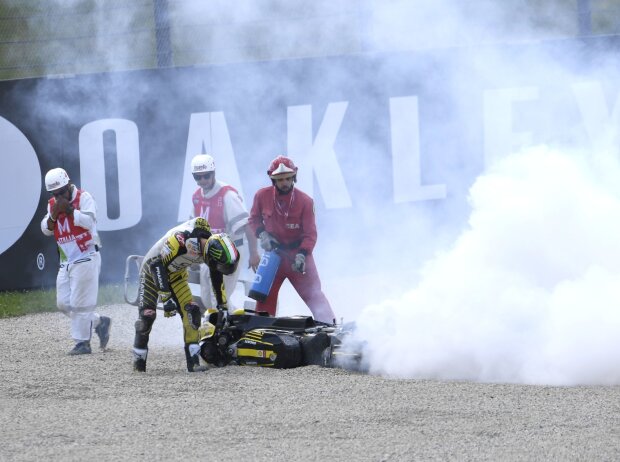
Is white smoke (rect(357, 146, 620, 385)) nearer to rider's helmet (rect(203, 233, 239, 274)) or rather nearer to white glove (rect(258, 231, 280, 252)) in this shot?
rider's helmet (rect(203, 233, 239, 274))

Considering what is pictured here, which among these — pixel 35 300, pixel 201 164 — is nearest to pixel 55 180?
pixel 201 164

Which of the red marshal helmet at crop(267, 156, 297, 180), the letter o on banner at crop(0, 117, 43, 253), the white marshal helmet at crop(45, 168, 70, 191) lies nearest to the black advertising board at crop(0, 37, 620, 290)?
the letter o on banner at crop(0, 117, 43, 253)

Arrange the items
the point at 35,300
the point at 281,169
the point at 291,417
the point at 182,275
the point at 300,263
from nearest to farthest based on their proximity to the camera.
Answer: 1. the point at 291,417
2. the point at 182,275
3. the point at 300,263
4. the point at 281,169
5. the point at 35,300

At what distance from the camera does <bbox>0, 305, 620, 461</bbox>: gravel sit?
611 centimetres

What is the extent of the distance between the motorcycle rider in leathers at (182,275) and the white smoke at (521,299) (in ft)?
4.03

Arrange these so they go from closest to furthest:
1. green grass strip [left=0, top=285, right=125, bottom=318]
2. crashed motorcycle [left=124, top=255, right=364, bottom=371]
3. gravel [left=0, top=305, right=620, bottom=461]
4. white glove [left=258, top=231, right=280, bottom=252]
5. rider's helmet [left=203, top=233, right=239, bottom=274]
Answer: gravel [left=0, top=305, right=620, bottom=461], crashed motorcycle [left=124, top=255, right=364, bottom=371], rider's helmet [left=203, top=233, right=239, bottom=274], white glove [left=258, top=231, right=280, bottom=252], green grass strip [left=0, top=285, right=125, bottom=318]

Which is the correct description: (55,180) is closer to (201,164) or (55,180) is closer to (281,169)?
(201,164)

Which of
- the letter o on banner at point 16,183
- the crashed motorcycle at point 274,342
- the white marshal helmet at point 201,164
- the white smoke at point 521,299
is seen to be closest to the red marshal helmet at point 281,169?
the white marshal helmet at point 201,164

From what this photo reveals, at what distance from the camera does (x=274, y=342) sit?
Result: 879 centimetres

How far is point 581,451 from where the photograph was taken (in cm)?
595

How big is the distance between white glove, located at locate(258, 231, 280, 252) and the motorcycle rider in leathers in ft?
4.46

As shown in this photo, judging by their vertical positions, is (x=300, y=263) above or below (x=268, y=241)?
below

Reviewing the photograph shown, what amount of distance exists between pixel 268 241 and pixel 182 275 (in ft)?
4.65

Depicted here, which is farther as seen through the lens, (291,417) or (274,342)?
(274,342)
